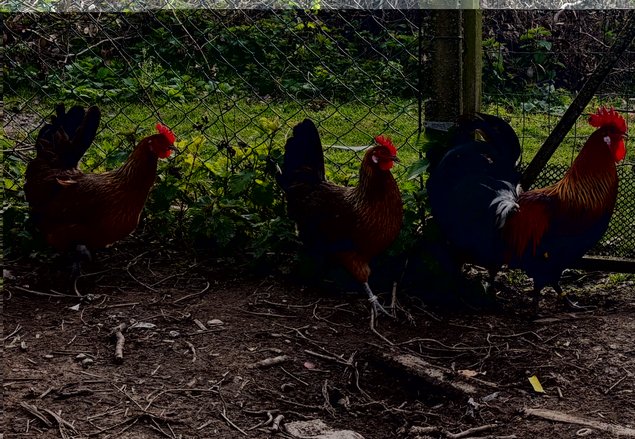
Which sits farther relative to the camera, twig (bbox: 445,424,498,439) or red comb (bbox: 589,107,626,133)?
red comb (bbox: 589,107,626,133)

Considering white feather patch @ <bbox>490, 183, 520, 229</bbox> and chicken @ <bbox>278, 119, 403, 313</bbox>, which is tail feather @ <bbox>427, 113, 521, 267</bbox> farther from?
chicken @ <bbox>278, 119, 403, 313</bbox>

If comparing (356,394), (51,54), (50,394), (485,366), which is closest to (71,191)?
(50,394)

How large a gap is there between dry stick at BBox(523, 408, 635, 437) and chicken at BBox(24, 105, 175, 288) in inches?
82.8

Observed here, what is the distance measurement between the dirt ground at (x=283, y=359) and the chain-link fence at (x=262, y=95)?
396mm

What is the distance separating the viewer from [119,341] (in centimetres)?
333

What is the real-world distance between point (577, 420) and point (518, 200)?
1.16 m

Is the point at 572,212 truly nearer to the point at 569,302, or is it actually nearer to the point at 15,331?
the point at 569,302

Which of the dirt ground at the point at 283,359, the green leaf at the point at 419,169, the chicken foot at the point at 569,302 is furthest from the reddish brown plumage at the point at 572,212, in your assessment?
the green leaf at the point at 419,169

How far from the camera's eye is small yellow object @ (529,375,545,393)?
3100mm

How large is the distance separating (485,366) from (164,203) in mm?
1897

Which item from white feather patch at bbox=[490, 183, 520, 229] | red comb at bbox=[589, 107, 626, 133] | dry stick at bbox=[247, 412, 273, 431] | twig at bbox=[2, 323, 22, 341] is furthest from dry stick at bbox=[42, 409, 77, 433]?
red comb at bbox=[589, 107, 626, 133]

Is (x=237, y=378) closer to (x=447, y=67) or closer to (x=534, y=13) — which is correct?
(x=447, y=67)

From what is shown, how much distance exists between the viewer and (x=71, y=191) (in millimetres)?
3988

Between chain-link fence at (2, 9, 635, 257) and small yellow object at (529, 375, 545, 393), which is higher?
chain-link fence at (2, 9, 635, 257)
